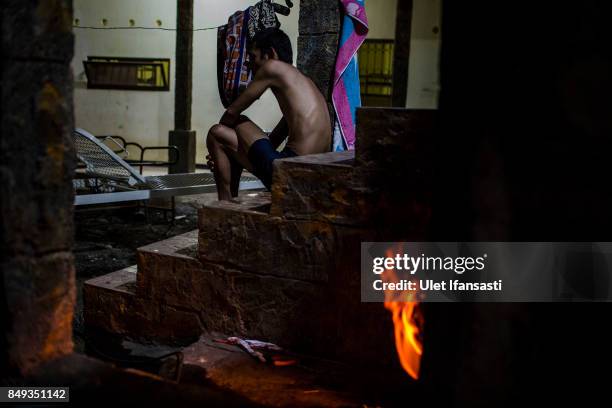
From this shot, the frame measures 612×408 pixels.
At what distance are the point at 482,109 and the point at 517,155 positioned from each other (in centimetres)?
20

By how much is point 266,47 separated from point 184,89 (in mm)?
6459

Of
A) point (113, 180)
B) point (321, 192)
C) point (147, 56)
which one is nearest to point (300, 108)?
point (321, 192)

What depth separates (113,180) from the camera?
713cm

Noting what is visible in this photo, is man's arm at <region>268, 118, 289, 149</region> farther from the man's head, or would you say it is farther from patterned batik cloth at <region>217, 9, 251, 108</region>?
the man's head

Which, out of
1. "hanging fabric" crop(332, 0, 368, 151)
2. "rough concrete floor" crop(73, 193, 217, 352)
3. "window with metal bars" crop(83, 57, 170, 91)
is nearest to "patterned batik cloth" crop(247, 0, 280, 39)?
"hanging fabric" crop(332, 0, 368, 151)

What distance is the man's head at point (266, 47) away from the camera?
508 cm

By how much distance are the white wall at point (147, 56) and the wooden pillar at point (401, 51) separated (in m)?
2.99

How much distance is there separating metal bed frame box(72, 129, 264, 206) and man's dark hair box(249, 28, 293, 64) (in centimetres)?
252

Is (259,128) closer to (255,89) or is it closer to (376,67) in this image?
(255,89)

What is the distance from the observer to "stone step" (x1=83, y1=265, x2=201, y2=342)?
4434 millimetres

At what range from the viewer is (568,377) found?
270 cm

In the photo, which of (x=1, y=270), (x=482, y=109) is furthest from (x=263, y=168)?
(x=482, y=109)

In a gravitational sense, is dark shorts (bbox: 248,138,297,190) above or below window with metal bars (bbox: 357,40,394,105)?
below

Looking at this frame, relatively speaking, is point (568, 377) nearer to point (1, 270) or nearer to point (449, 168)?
point (449, 168)
